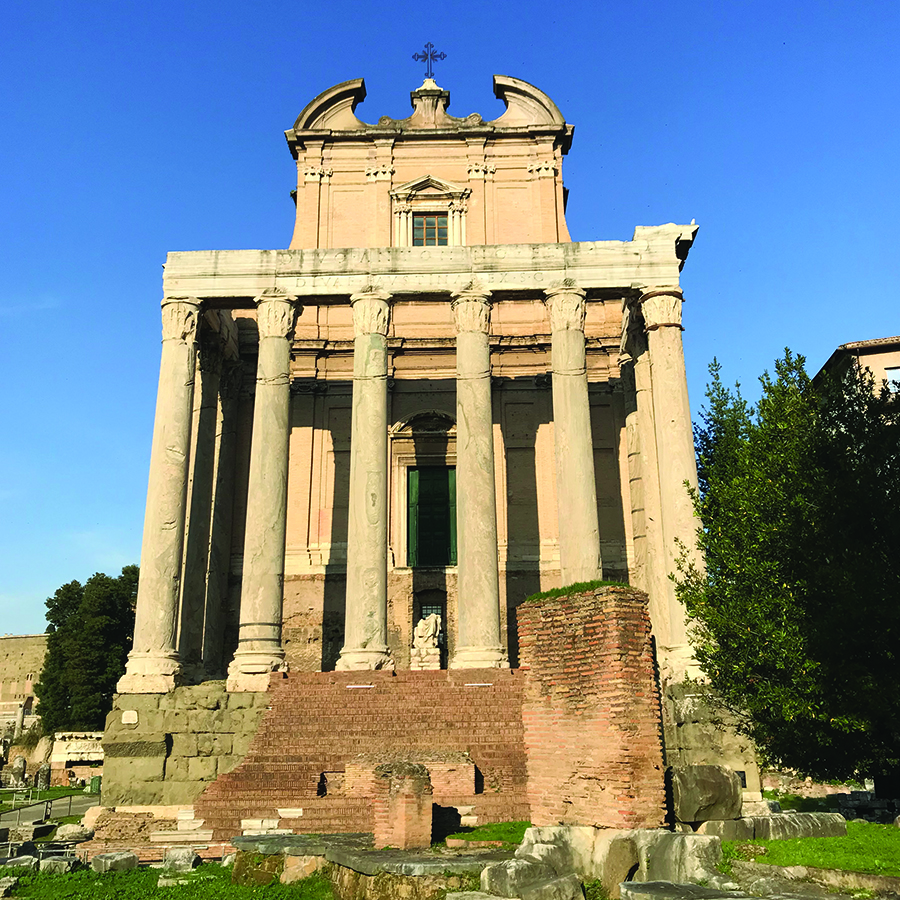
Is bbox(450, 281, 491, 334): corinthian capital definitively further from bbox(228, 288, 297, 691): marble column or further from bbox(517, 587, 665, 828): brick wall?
bbox(517, 587, 665, 828): brick wall

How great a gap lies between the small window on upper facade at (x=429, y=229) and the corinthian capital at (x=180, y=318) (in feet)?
30.0

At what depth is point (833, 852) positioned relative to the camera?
9.96m

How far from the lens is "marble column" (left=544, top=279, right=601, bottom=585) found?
2266cm

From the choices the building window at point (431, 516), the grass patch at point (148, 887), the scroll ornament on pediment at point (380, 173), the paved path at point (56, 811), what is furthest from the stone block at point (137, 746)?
the scroll ornament on pediment at point (380, 173)

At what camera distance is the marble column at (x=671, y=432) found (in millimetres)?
22250

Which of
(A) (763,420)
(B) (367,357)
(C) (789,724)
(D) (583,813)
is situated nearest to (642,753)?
(D) (583,813)

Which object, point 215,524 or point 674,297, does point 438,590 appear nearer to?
point 215,524

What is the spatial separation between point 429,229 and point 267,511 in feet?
42.9

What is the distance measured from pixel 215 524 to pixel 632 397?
43.5 ft

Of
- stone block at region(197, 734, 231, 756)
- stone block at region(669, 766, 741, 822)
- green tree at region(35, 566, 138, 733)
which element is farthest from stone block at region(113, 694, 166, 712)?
green tree at region(35, 566, 138, 733)

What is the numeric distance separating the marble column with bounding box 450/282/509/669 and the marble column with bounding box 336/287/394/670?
1.92 meters

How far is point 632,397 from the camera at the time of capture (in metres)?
28.7

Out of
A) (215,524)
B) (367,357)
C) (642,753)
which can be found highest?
(367,357)

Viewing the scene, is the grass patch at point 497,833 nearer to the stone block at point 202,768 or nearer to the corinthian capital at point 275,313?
the stone block at point 202,768
